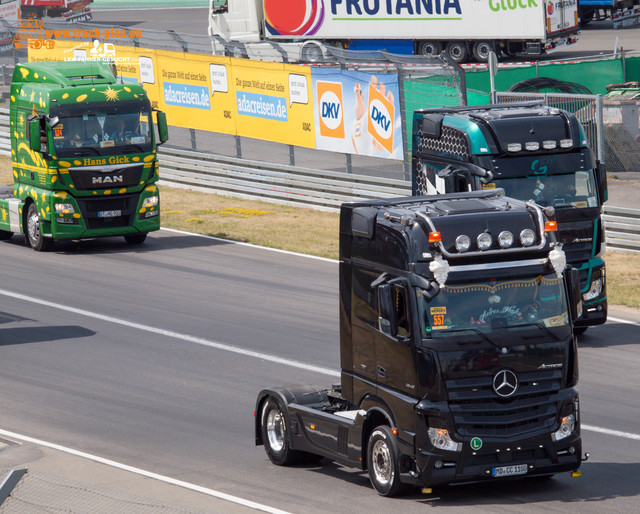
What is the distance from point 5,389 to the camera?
600 inches

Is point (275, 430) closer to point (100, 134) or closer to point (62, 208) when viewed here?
point (62, 208)

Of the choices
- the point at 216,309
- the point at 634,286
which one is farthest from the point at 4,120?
the point at 634,286

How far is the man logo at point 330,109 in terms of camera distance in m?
28.9

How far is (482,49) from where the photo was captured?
43.5 metres

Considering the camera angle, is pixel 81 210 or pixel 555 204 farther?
pixel 81 210

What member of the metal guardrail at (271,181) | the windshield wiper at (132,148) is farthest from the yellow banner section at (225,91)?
the windshield wiper at (132,148)

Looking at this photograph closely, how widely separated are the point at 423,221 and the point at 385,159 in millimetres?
17749

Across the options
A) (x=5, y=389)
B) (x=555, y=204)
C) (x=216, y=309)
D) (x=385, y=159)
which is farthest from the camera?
(x=385, y=159)

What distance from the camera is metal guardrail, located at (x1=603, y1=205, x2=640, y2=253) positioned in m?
22.5

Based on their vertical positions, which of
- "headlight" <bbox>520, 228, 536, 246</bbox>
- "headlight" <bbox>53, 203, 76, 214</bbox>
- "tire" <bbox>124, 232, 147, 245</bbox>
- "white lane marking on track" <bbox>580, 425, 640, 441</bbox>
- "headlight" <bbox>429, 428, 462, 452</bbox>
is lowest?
"tire" <bbox>124, 232, 147, 245</bbox>

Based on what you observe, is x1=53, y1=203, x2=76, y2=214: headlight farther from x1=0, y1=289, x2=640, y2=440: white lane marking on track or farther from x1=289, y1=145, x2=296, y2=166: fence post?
x1=289, y1=145, x2=296, y2=166: fence post

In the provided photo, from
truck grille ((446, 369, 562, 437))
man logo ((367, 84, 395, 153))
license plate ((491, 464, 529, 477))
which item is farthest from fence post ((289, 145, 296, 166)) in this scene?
license plate ((491, 464, 529, 477))

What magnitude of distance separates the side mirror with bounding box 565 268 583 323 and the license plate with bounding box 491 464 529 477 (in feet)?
4.66

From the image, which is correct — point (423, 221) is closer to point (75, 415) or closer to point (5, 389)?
point (75, 415)
